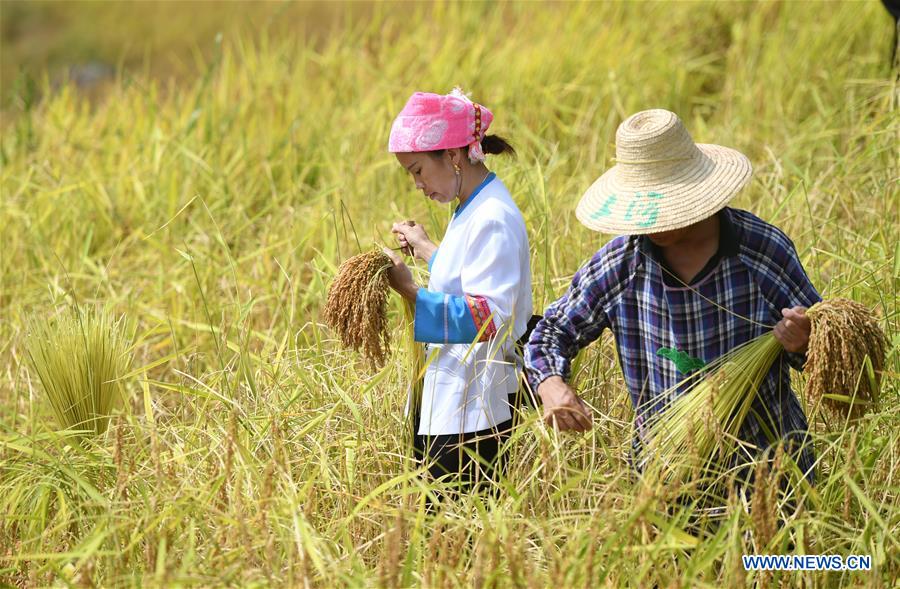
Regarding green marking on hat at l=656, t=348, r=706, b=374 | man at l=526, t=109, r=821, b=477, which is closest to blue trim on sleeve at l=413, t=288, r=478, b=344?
man at l=526, t=109, r=821, b=477

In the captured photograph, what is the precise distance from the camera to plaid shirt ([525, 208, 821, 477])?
2.02m

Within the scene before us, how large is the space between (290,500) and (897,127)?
2456 millimetres

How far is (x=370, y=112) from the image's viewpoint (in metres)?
4.71

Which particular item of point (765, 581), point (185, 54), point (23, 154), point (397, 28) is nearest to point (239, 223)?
point (23, 154)

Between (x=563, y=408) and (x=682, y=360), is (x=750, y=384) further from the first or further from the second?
(x=563, y=408)

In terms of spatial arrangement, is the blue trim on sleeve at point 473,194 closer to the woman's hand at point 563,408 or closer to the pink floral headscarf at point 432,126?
the pink floral headscarf at point 432,126

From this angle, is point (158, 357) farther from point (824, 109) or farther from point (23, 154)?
point (824, 109)

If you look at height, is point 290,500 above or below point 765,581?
above

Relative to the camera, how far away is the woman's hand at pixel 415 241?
2.46 metres

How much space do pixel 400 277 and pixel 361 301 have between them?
0.11 metres

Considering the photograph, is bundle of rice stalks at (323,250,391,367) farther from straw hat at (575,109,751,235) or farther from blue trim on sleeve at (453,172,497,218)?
straw hat at (575,109,751,235)

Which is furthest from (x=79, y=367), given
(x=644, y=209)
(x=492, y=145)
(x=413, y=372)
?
(x=644, y=209)

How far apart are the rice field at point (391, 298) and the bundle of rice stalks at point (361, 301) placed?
0.21 m

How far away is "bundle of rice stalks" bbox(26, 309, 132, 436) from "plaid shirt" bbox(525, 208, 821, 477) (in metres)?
1.16
